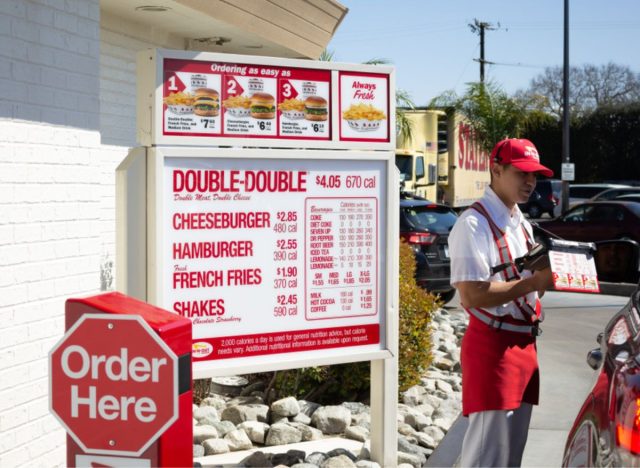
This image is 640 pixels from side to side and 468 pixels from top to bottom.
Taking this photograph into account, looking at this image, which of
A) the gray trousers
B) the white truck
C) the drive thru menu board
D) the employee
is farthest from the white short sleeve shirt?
the white truck

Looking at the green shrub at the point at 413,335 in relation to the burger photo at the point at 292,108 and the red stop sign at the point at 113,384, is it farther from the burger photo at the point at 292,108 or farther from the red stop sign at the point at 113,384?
the red stop sign at the point at 113,384

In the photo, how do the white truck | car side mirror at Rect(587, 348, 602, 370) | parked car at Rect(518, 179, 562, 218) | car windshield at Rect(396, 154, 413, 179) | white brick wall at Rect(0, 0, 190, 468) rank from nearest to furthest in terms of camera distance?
car side mirror at Rect(587, 348, 602, 370) < white brick wall at Rect(0, 0, 190, 468) < car windshield at Rect(396, 154, 413, 179) < the white truck < parked car at Rect(518, 179, 562, 218)

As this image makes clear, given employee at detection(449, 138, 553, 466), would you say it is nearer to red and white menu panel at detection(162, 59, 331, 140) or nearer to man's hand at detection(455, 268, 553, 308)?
man's hand at detection(455, 268, 553, 308)

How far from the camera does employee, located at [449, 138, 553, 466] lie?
422 centimetres

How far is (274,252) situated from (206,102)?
889 millimetres

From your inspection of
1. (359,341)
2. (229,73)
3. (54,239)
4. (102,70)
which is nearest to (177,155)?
(229,73)

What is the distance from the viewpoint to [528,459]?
625 cm

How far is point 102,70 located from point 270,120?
A: 3694 millimetres

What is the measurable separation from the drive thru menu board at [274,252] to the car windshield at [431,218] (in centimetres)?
808

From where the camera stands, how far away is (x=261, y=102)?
527cm

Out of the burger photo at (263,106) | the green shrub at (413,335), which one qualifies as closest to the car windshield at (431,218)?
the green shrub at (413,335)

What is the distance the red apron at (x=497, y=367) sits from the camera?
167 inches

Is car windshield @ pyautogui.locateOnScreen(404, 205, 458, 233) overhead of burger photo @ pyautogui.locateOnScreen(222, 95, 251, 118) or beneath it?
beneath

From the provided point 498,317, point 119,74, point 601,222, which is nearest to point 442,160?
point 601,222
